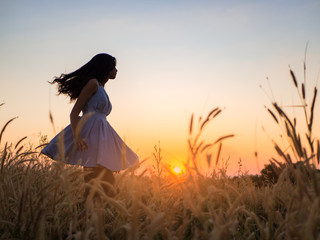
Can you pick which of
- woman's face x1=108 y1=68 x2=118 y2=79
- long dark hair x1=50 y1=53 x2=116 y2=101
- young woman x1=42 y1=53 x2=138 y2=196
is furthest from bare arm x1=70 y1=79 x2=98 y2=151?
woman's face x1=108 y1=68 x2=118 y2=79

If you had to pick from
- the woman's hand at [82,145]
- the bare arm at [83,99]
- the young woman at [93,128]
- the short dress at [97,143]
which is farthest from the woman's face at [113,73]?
the woman's hand at [82,145]

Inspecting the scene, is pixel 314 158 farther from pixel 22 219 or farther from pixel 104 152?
pixel 104 152

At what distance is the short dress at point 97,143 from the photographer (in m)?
3.02

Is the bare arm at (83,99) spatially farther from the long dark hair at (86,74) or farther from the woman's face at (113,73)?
the woman's face at (113,73)

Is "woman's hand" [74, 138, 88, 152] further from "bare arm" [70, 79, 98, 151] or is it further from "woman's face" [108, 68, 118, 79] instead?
"woman's face" [108, 68, 118, 79]

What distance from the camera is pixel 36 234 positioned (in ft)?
4.37

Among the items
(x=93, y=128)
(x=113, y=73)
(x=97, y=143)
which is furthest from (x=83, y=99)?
(x=113, y=73)

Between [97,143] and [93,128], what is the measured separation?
18 centimetres

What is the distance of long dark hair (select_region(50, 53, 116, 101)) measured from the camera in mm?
3500

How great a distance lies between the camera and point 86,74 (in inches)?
139

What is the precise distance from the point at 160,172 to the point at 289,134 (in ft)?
9.64

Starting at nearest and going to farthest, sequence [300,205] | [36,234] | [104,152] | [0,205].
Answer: [300,205], [36,234], [0,205], [104,152]

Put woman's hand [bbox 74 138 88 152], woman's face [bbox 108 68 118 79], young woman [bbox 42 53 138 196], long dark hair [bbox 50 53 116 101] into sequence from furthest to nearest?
1. woman's face [bbox 108 68 118 79]
2. long dark hair [bbox 50 53 116 101]
3. young woman [bbox 42 53 138 196]
4. woman's hand [bbox 74 138 88 152]

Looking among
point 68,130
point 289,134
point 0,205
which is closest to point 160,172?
point 68,130
